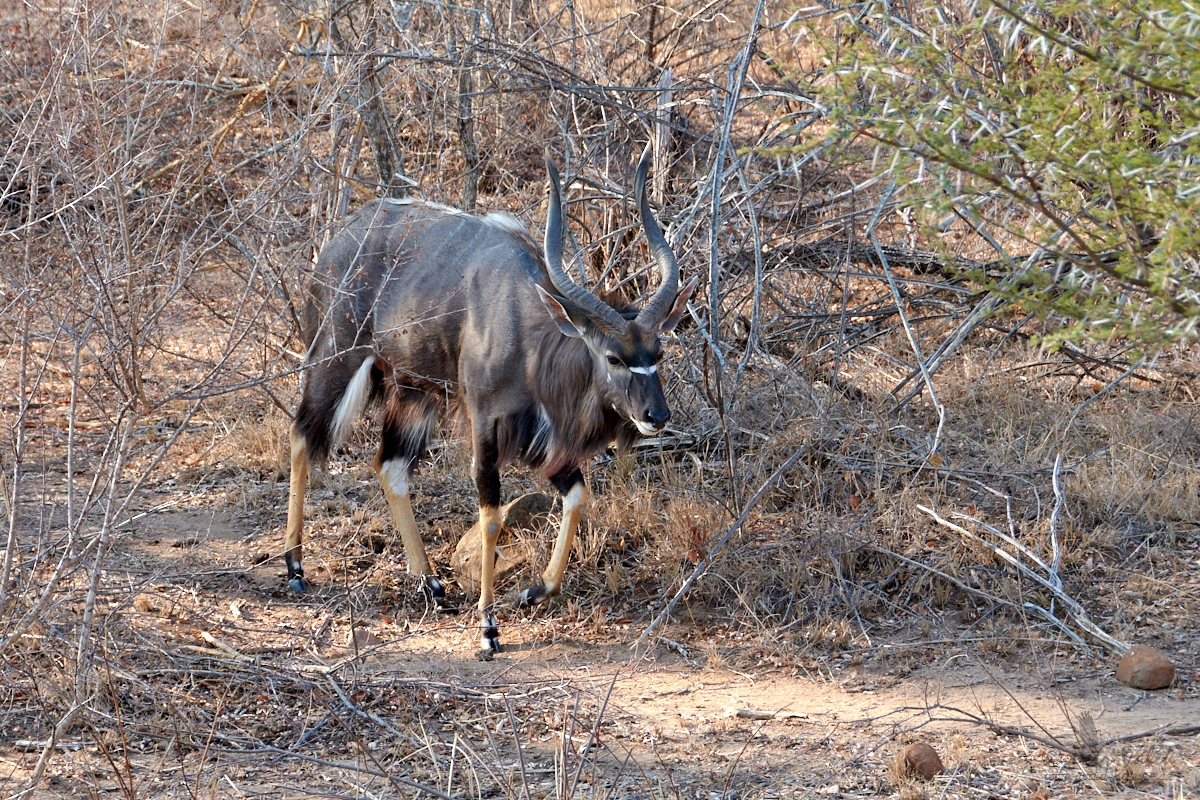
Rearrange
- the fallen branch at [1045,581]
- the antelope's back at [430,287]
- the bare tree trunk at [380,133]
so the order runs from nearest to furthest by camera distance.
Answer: the fallen branch at [1045,581], the antelope's back at [430,287], the bare tree trunk at [380,133]

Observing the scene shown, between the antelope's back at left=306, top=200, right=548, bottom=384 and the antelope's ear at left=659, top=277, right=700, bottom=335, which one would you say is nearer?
the antelope's ear at left=659, top=277, right=700, bottom=335

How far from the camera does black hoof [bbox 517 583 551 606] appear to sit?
18.6 ft

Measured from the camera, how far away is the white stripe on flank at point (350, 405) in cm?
619

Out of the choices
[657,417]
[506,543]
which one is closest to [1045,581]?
[657,417]

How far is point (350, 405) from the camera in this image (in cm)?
620

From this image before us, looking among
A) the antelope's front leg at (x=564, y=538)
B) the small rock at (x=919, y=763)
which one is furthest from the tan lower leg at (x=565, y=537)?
the small rock at (x=919, y=763)

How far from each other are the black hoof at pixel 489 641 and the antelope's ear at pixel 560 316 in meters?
1.27

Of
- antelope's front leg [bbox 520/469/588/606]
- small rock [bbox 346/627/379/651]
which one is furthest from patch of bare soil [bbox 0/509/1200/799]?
antelope's front leg [bbox 520/469/588/606]

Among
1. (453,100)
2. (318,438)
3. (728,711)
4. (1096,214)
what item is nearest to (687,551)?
(728,711)

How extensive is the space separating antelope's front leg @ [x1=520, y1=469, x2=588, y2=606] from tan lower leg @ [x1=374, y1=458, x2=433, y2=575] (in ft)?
1.95

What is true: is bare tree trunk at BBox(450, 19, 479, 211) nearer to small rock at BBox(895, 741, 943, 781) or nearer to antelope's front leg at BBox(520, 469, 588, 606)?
antelope's front leg at BBox(520, 469, 588, 606)

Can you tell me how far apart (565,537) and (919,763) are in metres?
2.00

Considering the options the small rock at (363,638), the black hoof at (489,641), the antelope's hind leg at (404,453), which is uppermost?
the antelope's hind leg at (404,453)

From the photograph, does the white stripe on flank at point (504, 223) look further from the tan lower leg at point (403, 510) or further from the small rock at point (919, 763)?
the small rock at point (919, 763)
